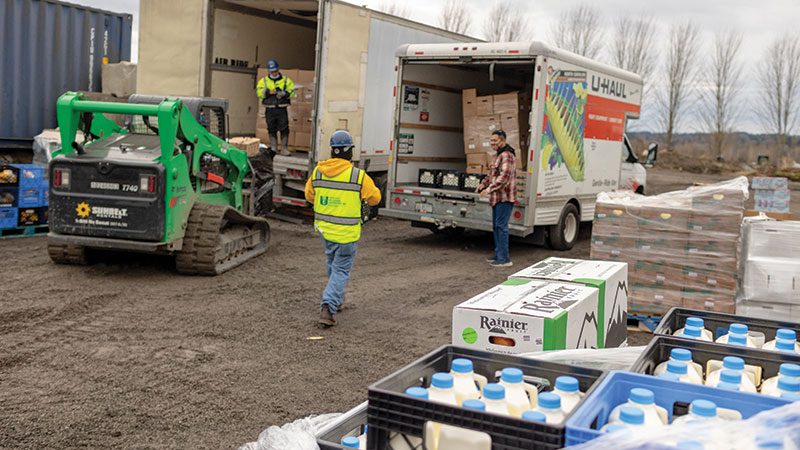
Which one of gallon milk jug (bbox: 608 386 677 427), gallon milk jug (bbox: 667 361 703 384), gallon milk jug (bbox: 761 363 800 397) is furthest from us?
gallon milk jug (bbox: 667 361 703 384)

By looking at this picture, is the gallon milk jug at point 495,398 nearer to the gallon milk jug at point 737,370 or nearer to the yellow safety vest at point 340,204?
the gallon milk jug at point 737,370

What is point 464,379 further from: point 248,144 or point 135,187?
point 248,144

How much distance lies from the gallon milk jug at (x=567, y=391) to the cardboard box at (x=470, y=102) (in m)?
10.7

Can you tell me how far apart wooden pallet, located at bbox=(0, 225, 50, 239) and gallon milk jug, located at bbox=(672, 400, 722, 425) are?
37.1 ft

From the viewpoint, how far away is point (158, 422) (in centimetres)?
524

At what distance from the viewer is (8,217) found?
38.5 ft

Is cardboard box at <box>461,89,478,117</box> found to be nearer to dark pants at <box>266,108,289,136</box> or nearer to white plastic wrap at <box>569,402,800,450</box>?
dark pants at <box>266,108,289,136</box>

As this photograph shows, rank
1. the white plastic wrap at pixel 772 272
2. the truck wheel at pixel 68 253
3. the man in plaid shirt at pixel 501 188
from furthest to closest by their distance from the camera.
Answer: the man in plaid shirt at pixel 501 188, the truck wheel at pixel 68 253, the white plastic wrap at pixel 772 272

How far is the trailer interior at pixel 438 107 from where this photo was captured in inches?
508

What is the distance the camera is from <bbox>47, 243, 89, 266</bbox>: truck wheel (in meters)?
9.84

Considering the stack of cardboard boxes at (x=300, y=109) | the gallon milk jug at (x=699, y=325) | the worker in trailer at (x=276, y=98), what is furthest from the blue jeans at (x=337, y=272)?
the stack of cardboard boxes at (x=300, y=109)

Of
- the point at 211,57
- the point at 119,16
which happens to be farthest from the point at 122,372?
the point at 119,16

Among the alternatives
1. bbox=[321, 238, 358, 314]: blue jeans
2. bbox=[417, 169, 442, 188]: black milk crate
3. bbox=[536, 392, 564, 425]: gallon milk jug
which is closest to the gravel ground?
bbox=[321, 238, 358, 314]: blue jeans

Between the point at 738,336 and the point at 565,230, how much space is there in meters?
9.45
